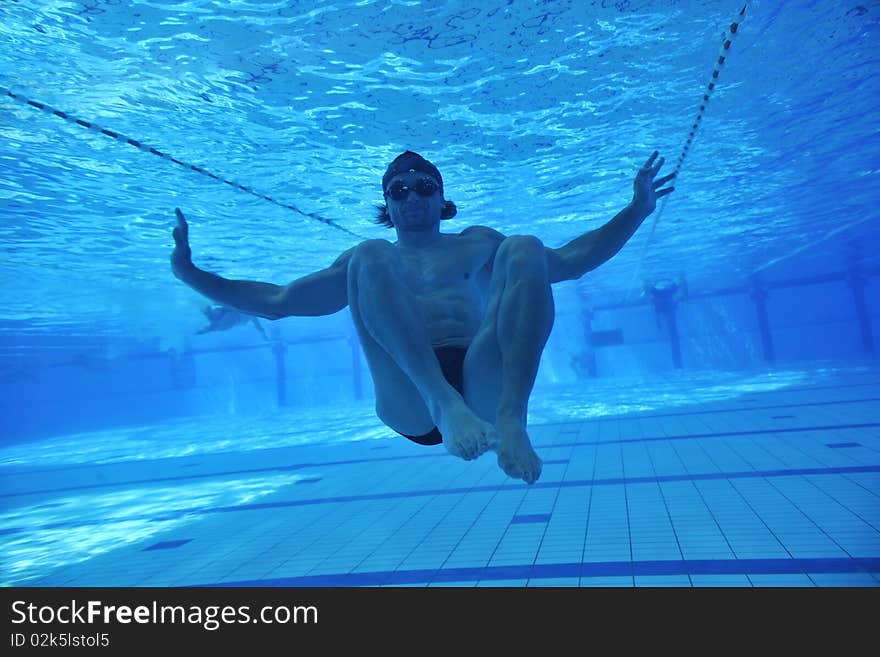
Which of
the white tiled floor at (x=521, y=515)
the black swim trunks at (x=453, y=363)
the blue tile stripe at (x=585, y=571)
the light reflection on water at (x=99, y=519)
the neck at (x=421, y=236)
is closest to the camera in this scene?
the black swim trunks at (x=453, y=363)

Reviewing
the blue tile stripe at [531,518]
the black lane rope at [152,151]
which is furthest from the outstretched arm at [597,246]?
the black lane rope at [152,151]

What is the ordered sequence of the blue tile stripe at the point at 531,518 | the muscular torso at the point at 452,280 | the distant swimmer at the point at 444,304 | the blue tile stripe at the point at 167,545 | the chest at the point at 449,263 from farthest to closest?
the blue tile stripe at the point at 167,545, the blue tile stripe at the point at 531,518, the chest at the point at 449,263, the muscular torso at the point at 452,280, the distant swimmer at the point at 444,304

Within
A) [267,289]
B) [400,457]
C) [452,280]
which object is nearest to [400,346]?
[452,280]

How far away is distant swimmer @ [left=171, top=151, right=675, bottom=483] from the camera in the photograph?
286cm

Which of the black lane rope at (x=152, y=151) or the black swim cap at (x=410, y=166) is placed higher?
the black lane rope at (x=152, y=151)

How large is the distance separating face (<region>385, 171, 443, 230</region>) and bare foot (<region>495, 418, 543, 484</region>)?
161cm

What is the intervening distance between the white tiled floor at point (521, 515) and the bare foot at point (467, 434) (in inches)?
117

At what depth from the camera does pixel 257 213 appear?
13906 millimetres

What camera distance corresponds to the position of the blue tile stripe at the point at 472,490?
7.70 metres

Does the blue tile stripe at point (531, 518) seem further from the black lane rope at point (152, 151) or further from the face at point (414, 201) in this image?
the black lane rope at point (152, 151)

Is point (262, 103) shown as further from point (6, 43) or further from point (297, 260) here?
point (297, 260)

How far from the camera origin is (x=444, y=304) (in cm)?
354
